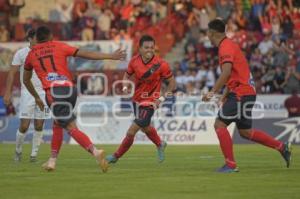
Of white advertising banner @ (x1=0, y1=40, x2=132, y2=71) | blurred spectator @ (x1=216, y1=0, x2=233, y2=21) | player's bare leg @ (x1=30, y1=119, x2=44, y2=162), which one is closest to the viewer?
player's bare leg @ (x1=30, y1=119, x2=44, y2=162)

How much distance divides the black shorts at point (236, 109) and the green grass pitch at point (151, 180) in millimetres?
866

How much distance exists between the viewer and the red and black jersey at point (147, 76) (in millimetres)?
16844

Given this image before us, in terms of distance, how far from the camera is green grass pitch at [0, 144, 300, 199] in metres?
11.2

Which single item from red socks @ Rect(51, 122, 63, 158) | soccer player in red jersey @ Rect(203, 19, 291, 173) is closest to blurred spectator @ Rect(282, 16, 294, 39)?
soccer player in red jersey @ Rect(203, 19, 291, 173)

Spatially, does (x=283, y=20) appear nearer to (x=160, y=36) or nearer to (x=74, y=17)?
(x=160, y=36)

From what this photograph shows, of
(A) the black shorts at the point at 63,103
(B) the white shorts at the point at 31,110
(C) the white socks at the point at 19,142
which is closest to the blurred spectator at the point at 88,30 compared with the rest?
(B) the white shorts at the point at 31,110

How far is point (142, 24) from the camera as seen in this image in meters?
34.2

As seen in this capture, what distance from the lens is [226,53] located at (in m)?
14.1

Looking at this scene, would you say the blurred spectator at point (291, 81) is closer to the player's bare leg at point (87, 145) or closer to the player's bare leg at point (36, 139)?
the player's bare leg at point (36, 139)

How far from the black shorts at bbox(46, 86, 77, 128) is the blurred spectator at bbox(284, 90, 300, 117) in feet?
50.2

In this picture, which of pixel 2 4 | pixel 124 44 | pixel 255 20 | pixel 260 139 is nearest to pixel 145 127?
pixel 260 139

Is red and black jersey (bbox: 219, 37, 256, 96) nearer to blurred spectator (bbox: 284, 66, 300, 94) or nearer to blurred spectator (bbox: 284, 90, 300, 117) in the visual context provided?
blurred spectator (bbox: 284, 90, 300, 117)

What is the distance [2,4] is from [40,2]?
1.67m

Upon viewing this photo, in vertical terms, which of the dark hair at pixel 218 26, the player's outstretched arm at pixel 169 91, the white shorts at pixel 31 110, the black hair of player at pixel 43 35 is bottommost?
the white shorts at pixel 31 110
